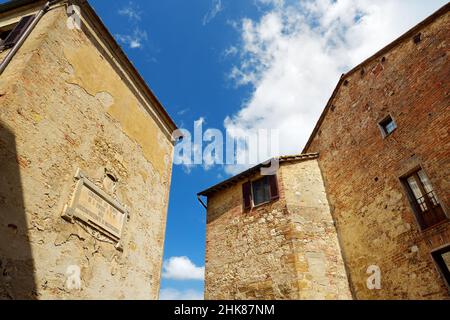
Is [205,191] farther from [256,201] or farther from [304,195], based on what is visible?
[304,195]

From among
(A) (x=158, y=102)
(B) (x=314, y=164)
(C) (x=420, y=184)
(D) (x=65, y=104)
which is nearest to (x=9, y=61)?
(D) (x=65, y=104)

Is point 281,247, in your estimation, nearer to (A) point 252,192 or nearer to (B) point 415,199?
(A) point 252,192

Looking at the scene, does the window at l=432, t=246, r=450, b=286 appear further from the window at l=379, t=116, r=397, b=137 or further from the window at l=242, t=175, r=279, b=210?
the window at l=242, t=175, r=279, b=210

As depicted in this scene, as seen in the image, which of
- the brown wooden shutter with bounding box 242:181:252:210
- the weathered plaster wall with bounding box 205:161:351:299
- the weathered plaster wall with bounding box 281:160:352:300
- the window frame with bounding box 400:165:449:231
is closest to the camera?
the window frame with bounding box 400:165:449:231

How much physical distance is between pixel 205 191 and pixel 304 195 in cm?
437

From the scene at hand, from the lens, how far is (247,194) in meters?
11.3

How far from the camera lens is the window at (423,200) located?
23.1 feet

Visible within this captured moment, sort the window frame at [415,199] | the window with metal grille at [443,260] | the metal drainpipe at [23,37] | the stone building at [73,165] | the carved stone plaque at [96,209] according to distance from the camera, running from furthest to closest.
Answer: the window frame at [415,199] → the window with metal grille at [443,260] → the carved stone plaque at [96,209] → the metal drainpipe at [23,37] → the stone building at [73,165]

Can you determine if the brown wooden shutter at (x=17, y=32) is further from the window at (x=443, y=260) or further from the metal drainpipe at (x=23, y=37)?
the window at (x=443, y=260)

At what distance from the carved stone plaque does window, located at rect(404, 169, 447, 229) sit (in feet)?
23.4

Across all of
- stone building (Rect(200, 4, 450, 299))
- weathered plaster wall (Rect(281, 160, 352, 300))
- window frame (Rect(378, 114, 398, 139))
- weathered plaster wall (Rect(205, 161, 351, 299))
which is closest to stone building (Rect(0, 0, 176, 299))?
weathered plaster wall (Rect(205, 161, 351, 299))

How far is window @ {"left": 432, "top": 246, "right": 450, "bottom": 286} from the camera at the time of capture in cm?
656

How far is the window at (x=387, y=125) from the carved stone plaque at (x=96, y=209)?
7860mm

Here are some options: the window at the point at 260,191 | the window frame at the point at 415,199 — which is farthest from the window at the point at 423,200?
the window at the point at 260,191
